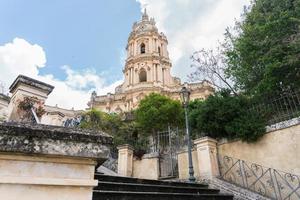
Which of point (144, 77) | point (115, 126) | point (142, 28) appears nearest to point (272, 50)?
point (115, 126)

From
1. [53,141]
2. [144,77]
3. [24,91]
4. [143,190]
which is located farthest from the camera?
[144,77]

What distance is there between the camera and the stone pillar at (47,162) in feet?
4.98

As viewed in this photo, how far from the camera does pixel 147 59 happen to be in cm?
3828

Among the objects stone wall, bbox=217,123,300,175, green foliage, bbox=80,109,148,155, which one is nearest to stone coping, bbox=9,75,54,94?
stone wall, bbox=217,123,300,175

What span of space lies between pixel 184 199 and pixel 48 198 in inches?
192

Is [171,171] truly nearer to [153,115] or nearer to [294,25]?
[153,115]

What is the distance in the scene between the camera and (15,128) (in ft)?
5.35

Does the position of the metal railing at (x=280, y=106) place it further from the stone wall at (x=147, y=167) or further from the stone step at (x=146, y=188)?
the stone wall at (x=147, y=167)

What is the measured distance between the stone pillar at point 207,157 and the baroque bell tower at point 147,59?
1100 inches

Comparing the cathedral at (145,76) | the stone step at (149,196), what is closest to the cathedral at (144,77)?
the cathedral at (145,76)

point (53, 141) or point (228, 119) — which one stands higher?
point (228, 119)

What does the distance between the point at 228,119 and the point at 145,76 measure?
30416mm

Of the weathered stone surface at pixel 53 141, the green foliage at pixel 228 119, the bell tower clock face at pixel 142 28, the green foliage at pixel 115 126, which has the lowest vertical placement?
the weathered stone surface at pixel 53 141

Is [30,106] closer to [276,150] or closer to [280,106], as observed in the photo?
[276,150]
